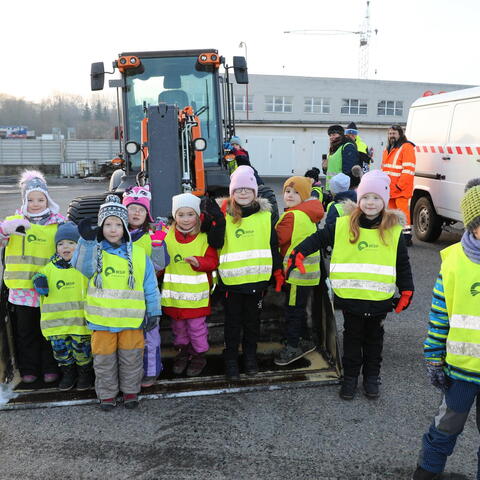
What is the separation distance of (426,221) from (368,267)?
5.81 m

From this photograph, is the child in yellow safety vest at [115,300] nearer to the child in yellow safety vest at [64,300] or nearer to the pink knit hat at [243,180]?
the child in yellow safety vest at [64,300]

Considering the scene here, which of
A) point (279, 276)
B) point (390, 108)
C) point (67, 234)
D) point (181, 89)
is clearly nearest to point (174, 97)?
point (181, 89)

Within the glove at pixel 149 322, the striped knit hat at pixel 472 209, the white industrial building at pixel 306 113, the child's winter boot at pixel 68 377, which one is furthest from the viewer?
the white industrial building at pixel 306 113

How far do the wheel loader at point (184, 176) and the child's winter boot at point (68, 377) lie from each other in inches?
2.4

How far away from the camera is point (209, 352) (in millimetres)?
4246

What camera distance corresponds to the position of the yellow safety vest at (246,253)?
12.3ft

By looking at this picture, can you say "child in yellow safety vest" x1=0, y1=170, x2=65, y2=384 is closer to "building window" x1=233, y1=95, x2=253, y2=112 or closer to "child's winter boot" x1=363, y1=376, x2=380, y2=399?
"child's winter boot" x1=363, y1=376, x2=380, y2=399

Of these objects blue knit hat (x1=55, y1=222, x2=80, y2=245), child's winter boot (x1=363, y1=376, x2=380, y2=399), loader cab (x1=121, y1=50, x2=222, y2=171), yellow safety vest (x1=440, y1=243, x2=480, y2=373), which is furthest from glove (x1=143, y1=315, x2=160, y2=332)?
loader cab (x1=121, y1=50, x2=222, y2=171)

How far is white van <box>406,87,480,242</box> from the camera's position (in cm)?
712

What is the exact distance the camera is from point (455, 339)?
2.35 metres

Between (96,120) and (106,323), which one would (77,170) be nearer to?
(106,323)

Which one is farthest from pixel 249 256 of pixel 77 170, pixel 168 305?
pixel 77 170

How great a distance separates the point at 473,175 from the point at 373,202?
14.9 feet

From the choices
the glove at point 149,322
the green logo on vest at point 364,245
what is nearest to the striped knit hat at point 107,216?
the glove at point 149,322
